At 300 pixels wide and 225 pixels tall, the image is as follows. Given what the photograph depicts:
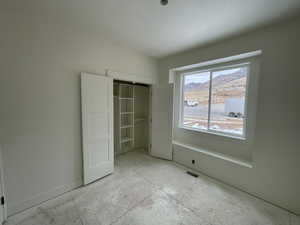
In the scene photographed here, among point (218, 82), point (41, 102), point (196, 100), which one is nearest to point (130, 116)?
point (196, 100)

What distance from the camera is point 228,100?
2.77 meters

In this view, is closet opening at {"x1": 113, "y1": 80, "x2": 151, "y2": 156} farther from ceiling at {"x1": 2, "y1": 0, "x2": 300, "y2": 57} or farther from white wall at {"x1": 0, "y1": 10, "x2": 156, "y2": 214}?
ceiling at {"x1": 2, "y1": 0, "x2": 300, "y2": 57}

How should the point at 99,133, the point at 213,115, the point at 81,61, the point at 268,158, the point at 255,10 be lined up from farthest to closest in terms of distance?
the point at 213,115 < the point at 99,133 < the point at 81,61 < the point at 268,158 < the point at 255,10

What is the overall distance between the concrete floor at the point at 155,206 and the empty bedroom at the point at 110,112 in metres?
0.02

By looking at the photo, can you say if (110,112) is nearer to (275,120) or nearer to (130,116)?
(130,116)

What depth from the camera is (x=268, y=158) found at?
2025 mm

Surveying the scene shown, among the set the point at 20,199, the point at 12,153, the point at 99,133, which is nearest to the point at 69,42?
the point at 99,133

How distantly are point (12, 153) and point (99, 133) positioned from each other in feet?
3.80

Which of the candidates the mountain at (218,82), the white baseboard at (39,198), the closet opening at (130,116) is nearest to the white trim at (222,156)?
the closet opening at (130,116)

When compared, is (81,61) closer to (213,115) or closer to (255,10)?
(255,10)

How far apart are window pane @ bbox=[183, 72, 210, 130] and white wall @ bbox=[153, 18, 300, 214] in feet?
2.89

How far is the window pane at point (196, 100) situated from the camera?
3172mm

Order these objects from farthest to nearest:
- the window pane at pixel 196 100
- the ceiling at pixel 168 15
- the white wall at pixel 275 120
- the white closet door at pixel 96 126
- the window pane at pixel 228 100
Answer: the window pane at pixel 196 100, the window pane at pixel 228 100, the white closet door at pixel 96 126, the white wall at pixel 275 120, the ceiling at pixel 168 15

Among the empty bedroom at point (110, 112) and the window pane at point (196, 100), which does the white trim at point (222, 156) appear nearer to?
the empty bedroom at point (110, 112)
